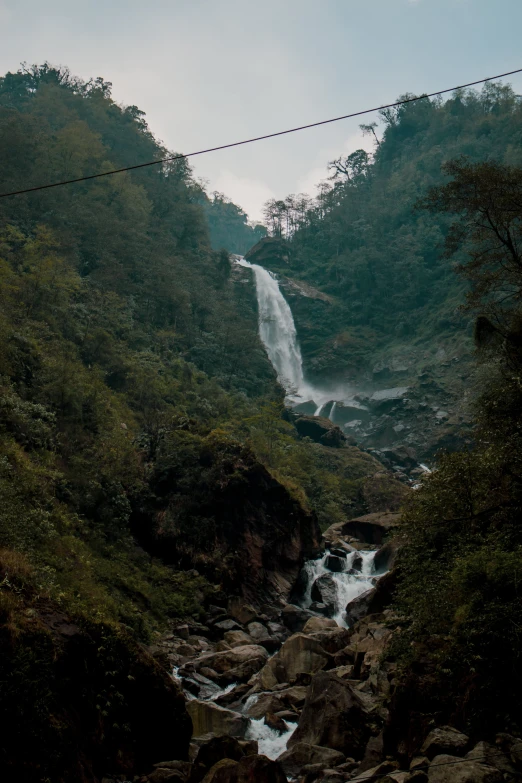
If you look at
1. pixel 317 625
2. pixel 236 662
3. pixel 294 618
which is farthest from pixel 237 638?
pixel 294 618

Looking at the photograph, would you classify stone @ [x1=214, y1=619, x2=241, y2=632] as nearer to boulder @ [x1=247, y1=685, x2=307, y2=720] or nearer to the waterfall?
boulder @ [x1=247, y1=685, x2=307, y2=720]

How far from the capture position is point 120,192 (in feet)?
135

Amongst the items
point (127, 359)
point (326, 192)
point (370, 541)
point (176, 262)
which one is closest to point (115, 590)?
point (370, 541)

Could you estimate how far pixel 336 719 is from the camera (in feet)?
23.8

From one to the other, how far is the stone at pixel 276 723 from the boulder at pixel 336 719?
0.63m

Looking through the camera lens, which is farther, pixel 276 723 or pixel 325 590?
pixel 325 590

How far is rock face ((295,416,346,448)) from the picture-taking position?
35.3 meters

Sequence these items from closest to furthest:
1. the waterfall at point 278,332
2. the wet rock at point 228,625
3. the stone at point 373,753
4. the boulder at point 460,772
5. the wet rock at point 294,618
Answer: the boulder at point 460,772, the stone at point 373,753, the wet rock at point 228,625, the wet rock at point 294,618, the waterfall at point 278,332

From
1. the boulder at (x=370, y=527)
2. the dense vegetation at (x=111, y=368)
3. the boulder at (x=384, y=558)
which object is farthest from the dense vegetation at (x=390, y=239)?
the boulder at (x=384, y=558)

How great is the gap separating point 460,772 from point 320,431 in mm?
31611

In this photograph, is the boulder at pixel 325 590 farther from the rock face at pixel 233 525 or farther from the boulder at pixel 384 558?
the boulder at pixel 384 558

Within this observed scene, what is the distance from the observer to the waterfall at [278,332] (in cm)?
4838

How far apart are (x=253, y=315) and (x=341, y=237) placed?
23.3 m

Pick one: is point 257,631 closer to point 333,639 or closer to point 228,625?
point 228,625
